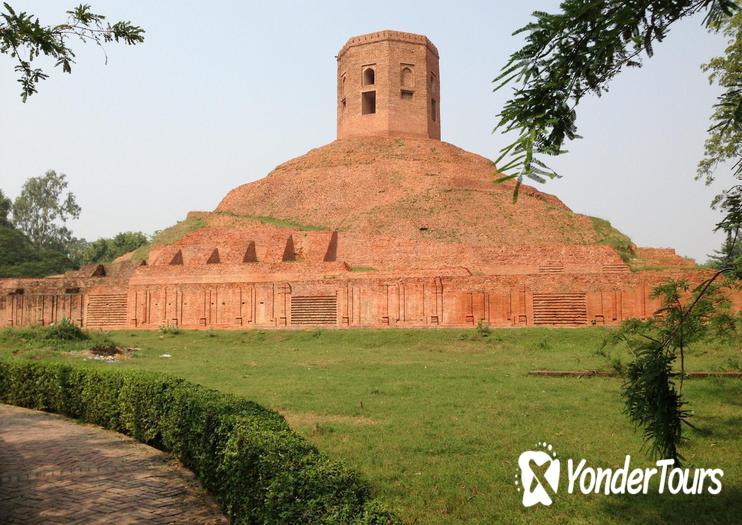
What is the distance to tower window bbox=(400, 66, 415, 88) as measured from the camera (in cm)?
3791

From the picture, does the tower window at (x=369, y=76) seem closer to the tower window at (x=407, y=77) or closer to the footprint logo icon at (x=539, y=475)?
the tower window at (x=407, y=77)

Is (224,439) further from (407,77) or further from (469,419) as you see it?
(407,77)

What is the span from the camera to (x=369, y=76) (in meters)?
38.6

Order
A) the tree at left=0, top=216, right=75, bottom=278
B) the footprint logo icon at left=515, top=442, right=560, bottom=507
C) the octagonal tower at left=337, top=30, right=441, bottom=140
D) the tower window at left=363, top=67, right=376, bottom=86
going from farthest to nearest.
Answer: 1. the tree at left=0, top=216, right=75, bottom=278
2. the tower window at left=363, top=67, right=376, bottom=86
3. the octagonal tower at left=337, top=30, right=441, bottom=140
4. the footprint logo icon at left=515, top=442, right=560, bottom=507

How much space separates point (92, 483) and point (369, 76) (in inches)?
1409

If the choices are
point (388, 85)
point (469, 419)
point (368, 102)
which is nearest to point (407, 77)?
point (388, 85)

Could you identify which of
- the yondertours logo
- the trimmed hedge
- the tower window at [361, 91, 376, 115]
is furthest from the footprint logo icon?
the tower window at [361, 91, 376, 115]

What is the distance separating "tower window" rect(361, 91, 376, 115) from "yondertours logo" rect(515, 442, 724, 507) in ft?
114

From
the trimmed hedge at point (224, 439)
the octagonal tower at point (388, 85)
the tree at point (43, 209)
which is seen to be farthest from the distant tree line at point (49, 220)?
the trimmed hedge at point (224, 439)

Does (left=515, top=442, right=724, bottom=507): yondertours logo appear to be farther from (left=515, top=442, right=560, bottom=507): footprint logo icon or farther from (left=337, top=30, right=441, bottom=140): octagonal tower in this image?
(left=337, top=30, right=441, bottom=140): octagonal tower

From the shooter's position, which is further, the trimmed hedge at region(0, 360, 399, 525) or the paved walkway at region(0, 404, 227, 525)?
the paved walkway at region(0, 404, 227, 525)

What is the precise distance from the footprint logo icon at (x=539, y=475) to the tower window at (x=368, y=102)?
3433cm

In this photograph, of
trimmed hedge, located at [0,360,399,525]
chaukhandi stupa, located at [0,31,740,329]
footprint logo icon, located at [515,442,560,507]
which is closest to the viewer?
trimmed hedge, located at [0,360,399,525]

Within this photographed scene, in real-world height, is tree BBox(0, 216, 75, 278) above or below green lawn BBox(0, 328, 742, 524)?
above
